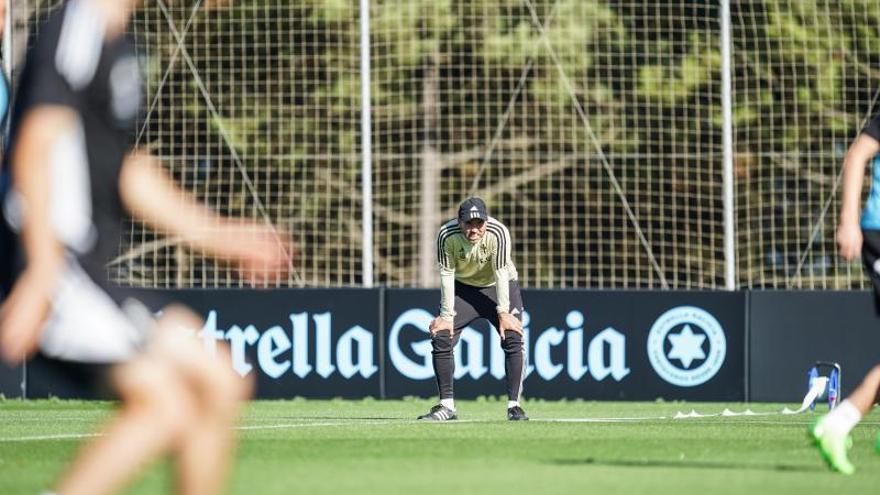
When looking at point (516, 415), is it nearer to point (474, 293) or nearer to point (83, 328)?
point (474, 293)

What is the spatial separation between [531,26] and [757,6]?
4.13 meters

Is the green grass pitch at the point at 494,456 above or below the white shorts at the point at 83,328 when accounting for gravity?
below

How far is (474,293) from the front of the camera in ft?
46.9

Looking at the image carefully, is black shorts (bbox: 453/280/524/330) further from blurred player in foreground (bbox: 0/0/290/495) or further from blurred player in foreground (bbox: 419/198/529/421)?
blurred player in foreground (bbox: 0/0/290/495)

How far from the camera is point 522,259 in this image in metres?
Result: 27.5

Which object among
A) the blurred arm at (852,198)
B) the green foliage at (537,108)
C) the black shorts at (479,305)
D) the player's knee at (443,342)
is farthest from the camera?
the green foliage at (537,108)

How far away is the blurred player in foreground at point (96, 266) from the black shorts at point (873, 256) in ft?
13.2

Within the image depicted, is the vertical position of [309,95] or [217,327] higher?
[309,95]

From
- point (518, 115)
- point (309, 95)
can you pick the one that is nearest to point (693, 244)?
point (518, 115)

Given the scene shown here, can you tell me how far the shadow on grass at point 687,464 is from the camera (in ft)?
28.9

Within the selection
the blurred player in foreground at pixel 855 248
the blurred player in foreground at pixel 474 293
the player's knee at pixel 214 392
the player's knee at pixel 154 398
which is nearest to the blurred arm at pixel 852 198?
the blurred player in foreground at pixel 855 248

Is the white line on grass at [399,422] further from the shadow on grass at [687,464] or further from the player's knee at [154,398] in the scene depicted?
the player's knee at [154,398]

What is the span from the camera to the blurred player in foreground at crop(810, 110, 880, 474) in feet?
26.8

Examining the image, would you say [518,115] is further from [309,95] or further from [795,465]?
[795,465]
